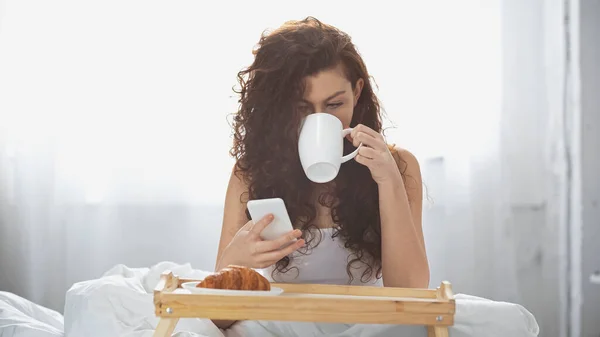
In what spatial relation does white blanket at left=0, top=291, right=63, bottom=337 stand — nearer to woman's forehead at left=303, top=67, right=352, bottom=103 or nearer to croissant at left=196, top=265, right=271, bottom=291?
croissant at left=196, top=265, right=271, bottom=291

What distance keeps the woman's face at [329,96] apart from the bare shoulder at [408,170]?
0.79 ft

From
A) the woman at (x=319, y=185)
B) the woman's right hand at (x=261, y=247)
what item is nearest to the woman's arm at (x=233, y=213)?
the woman at (x=319, y=185)

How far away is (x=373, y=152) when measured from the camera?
1.17 metres

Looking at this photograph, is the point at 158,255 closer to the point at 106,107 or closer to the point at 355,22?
the point at 106,107

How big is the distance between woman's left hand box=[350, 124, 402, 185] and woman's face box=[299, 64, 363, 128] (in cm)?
14

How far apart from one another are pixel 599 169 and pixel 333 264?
124 centimetres

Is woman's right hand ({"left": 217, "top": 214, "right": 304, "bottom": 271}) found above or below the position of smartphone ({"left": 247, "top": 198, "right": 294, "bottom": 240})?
below

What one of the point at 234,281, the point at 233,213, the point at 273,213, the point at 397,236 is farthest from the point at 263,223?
the point at 233,213

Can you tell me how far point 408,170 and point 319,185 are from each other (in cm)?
20

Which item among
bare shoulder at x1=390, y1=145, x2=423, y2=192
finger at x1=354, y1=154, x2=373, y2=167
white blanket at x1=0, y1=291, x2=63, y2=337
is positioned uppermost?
finger at x1=354, y1=154, x2=373, y2=167

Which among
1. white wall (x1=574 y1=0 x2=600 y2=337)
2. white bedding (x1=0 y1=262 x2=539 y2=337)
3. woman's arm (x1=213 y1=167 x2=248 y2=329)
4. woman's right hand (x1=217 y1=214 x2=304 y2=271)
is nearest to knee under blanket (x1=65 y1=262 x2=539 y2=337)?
white bedding (x1=0 y1=262 x2=539 y2=337)

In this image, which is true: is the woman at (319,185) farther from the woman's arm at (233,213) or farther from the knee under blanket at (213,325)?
the knee under blanket at (213,325)

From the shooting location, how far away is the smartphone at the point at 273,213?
107cm

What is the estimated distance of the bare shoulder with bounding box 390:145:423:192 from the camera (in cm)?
153
